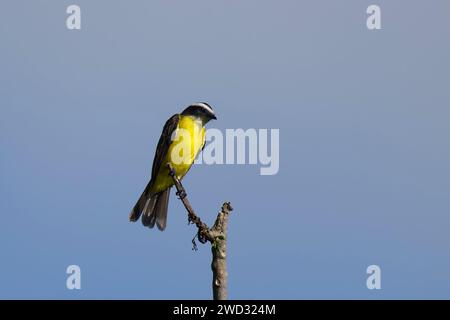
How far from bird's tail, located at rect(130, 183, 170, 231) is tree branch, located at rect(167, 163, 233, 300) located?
9.41ft

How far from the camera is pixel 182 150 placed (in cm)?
1295

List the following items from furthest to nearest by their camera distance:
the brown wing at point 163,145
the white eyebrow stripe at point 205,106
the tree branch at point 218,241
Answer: the white eyebrow stripe at point 205,106 → the brown wing at point 163,145 → the tree branch at point 218,241

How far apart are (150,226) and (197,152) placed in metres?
1.47

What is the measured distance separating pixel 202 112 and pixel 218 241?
3.94m

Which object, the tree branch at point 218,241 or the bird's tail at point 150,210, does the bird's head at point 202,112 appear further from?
the tree branch at point 218,241

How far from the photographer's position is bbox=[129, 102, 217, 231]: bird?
42.3 feet

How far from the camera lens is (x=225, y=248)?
9.46m

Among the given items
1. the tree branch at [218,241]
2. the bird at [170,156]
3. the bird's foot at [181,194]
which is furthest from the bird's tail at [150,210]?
the tree branch at [218,241]

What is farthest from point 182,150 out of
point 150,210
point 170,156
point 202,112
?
point 150,210

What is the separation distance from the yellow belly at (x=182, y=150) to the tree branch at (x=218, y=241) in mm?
2654

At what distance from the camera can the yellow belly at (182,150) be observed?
12891 millimetres

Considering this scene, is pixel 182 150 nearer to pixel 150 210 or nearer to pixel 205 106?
pixel 205 106
